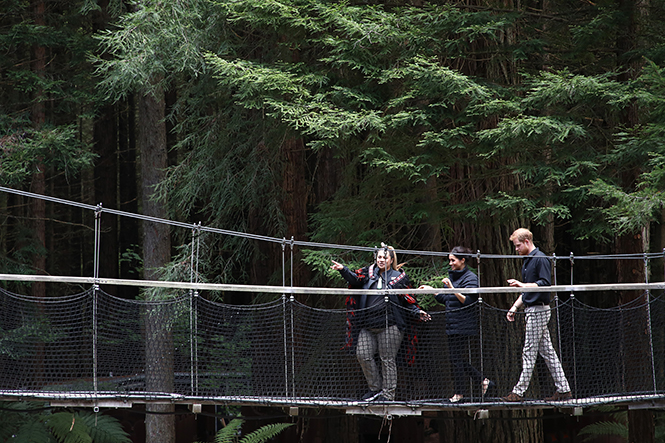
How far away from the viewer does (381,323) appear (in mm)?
5035

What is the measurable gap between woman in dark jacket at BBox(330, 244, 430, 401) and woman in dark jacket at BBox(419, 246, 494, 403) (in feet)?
0.73

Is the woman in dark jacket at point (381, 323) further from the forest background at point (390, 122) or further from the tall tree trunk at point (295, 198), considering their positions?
the tall tree trunk at point (295, 198)

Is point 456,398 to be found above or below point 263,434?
above

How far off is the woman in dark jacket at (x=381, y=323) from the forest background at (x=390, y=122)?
1087mm

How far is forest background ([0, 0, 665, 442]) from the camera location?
5.78 m

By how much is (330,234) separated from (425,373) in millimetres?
2009

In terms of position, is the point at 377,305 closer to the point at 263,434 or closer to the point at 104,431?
the point at 263,434

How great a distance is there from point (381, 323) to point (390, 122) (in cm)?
171

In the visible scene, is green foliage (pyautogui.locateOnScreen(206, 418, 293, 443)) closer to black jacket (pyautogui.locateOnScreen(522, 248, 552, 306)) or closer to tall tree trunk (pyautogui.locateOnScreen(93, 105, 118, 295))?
black jacket (pyautogui.locateOnScreen(522, 248, 552, 306))

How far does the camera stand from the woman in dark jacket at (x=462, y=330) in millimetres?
4961

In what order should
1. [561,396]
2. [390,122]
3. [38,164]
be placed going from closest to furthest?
A: [561,396] < [390,122] < [38,164]

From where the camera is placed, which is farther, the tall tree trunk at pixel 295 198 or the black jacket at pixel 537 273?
the tall tree trunk at pixel 295 198

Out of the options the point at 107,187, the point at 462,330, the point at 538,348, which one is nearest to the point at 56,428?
the point at 107,187

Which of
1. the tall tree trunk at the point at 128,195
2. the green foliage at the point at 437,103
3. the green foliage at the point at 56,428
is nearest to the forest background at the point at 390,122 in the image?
the green foliage at the point at 437,103
